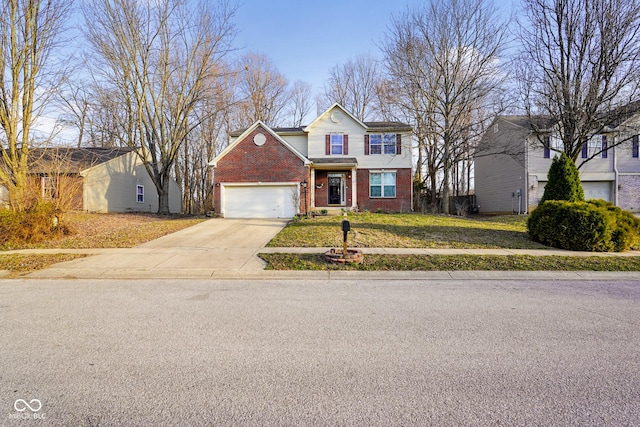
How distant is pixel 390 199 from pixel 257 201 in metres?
9.08

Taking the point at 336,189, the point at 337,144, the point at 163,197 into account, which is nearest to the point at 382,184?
the point at 336,189

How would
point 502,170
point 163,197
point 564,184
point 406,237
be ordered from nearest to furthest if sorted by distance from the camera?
1. point 406,237
2. point 564,184
3. point 163,197
4. point 502,170

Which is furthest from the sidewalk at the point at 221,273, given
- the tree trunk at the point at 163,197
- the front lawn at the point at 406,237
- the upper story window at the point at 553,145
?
the upper story window at the point at 553,145

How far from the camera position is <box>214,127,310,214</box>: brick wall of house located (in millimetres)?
19828

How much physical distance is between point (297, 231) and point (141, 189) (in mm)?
21015

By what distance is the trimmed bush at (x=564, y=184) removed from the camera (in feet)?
43.9

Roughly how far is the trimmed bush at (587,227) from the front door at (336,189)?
42.9ft

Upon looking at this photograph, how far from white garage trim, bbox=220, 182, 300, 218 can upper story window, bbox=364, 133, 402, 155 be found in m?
6.52

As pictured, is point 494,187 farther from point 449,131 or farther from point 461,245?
point 461,245

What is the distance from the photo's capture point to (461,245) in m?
10.4

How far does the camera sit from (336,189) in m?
22.7

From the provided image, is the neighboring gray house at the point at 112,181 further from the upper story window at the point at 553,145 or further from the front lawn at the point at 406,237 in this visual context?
the upper story window at the point at 553,145

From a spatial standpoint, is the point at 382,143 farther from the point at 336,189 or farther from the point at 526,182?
the point at 526,182

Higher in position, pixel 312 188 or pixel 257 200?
pixel 312 188
